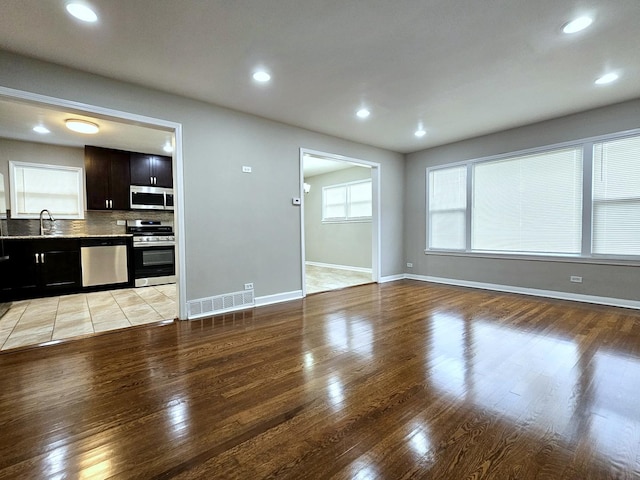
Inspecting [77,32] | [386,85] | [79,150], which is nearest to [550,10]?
[386,85]

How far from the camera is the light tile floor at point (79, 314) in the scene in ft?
10.4

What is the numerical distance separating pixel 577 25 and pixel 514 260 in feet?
11.7

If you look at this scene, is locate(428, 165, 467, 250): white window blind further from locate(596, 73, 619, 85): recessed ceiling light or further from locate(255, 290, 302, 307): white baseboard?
locate(255, 290, 302, 307): white baseboard

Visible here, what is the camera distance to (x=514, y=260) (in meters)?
4.99

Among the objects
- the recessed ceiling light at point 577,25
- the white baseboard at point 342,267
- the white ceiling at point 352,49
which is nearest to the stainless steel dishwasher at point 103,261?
the white ceiling at point 352,49

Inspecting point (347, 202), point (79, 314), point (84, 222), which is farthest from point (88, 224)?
point (347, 202)

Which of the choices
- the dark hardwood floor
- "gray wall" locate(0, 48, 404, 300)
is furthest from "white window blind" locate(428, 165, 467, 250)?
the dark hardwood floor

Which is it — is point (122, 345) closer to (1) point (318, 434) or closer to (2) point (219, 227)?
(2) point (219, 227)

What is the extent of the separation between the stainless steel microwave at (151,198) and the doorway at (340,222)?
2.99m

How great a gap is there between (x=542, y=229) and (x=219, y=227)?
4.97 metres

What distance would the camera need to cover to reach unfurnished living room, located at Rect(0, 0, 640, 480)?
5.23 ft

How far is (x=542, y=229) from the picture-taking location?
469 centimetres

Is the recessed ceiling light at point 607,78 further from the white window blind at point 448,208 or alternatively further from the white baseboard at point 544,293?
the white baseboard at point 544,293

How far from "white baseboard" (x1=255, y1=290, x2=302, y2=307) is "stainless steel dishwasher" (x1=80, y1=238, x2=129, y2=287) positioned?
126 inches
